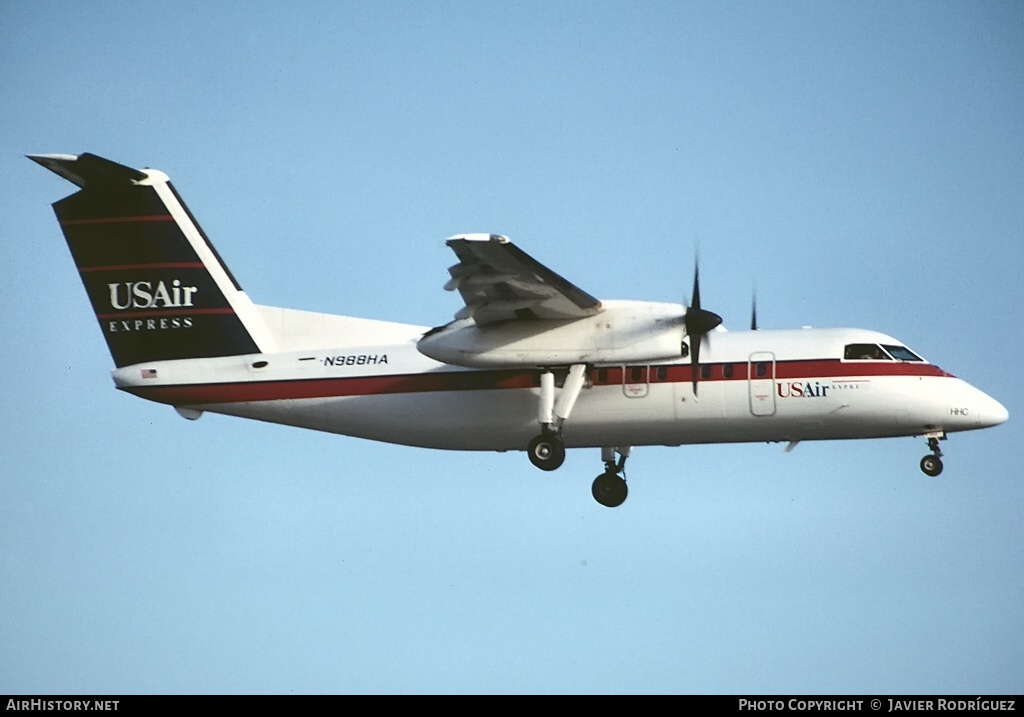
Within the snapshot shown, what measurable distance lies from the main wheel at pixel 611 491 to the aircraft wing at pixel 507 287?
170 inches

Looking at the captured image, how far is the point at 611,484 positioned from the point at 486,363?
4442 mm

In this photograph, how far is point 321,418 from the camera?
2612 centimetres

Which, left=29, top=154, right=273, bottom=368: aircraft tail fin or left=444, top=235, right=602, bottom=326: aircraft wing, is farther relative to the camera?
left=29, top=154, right=273, bottom=368: aircraft tail fin

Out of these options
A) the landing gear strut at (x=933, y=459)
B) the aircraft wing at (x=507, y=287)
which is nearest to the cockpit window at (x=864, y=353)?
the landing gear strut at (x=933, y=459)

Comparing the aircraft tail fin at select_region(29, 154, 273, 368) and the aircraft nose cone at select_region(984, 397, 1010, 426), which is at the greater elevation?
the aircraft tail fin at select_region(29, 154, 273, 368)

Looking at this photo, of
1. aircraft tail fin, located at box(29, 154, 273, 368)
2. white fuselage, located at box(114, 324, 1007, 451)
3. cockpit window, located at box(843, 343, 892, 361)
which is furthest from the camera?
aircraft tail fin, located at box(29, 154, 273, 368)

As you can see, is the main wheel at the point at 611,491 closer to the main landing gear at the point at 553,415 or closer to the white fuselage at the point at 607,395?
the white fuselage at the point at 607,395

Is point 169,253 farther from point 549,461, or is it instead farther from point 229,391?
point 549,461

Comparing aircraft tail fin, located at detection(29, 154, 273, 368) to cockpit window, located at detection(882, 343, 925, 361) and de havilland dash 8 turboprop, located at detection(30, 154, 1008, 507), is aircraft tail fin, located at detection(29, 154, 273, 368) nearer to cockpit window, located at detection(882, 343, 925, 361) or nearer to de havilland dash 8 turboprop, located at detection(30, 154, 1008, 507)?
de havilland dash 8 turboprop, located at detection(30, 154, 1008, 507)

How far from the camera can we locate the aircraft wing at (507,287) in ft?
74.3

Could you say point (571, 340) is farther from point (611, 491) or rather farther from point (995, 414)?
point (995, 414)

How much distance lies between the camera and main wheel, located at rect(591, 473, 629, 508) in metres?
27.6

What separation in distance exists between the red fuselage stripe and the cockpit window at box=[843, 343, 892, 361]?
122 mm

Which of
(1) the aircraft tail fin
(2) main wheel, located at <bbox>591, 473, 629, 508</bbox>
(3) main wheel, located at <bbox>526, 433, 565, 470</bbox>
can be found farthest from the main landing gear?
(1) the aircraft tail fin
